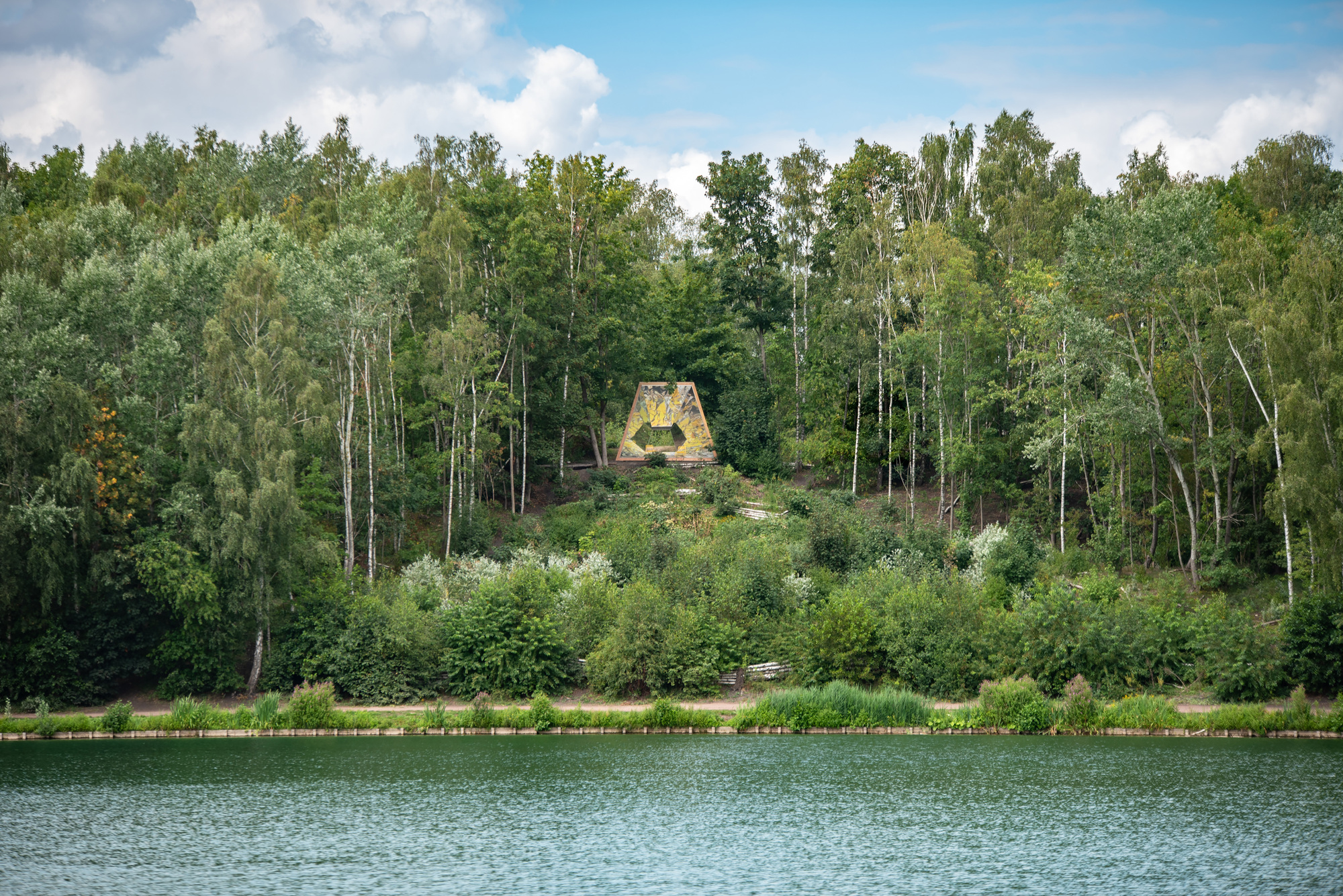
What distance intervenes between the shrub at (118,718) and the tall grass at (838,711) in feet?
45.7

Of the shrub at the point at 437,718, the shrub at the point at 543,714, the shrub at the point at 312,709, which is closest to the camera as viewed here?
the shrub at the point at 543,714

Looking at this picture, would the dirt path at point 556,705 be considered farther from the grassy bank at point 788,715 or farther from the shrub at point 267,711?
the shrub at point 267,711

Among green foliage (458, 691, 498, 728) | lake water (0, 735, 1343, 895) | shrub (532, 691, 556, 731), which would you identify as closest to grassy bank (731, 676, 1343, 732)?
lake water (0, 735, 1343, 895)

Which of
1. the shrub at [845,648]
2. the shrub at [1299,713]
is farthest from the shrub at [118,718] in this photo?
the shrub at [1299,713]

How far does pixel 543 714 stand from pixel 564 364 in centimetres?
2217

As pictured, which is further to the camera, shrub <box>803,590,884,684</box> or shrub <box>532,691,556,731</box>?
shrub <box>803,590,884,684</box>

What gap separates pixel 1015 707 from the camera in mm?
21922

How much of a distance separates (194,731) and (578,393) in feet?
80.7

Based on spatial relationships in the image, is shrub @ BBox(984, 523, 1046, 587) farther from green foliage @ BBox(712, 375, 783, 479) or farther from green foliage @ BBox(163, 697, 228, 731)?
green foliage @ BBox(163, 697, 228, 731)

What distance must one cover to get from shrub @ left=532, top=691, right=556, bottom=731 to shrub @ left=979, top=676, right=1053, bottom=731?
380 inches

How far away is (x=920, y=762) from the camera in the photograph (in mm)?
18453

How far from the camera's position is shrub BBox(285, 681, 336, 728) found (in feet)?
75.9

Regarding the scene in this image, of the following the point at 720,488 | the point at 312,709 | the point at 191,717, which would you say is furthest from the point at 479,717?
the point at 720,488

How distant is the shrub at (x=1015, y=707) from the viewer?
21.7m
